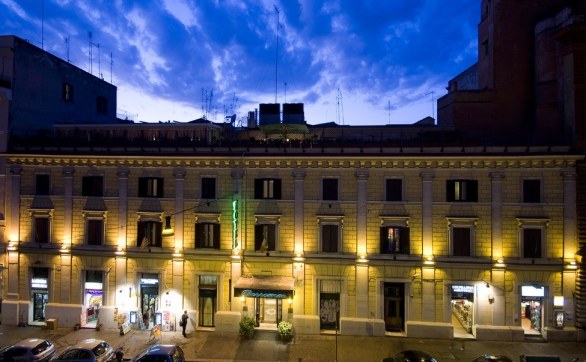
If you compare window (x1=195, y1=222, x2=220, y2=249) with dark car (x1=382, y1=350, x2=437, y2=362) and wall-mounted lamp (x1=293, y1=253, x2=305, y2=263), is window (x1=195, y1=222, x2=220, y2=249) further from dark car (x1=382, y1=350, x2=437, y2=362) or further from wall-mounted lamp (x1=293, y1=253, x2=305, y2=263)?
dark car (x1=382, y1=350, x2=437, y2=362)

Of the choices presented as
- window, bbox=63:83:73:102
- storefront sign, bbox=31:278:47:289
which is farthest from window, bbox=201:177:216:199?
window, bbox=63:83:73:102

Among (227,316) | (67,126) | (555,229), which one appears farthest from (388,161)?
(67,126)

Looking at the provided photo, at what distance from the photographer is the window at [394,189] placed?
2816 cm

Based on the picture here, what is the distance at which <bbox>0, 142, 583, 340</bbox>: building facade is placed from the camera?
1067 inches

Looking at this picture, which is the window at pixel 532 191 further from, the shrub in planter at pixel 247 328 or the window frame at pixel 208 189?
the window frame at pixel 208 189

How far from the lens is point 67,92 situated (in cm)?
3850

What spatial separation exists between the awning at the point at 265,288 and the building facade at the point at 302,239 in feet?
0.24

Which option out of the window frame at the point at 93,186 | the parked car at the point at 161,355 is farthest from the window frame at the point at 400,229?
the window frame at the point at 93,186

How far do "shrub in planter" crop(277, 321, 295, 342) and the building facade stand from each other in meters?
1.12

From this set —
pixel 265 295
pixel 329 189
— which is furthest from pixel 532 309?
pixel 265 295

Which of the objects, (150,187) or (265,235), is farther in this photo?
(150,187)

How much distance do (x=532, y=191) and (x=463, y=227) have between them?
4.87 meters

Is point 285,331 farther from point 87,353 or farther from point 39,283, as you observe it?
point 39,283

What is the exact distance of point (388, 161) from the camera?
27875 mm
